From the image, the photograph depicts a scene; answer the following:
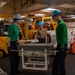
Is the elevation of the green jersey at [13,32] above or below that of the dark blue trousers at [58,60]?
above

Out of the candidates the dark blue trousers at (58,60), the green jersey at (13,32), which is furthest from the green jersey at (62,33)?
the green jersey at (13,32)

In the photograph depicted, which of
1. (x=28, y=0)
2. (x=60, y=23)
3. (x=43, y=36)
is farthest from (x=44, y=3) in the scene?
(x=60, y=23)

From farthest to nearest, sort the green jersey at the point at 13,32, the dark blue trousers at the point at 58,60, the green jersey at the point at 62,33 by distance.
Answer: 1. the green jersey at the point at 13,32
2. the dark blue trousers at the point at 58,60
3. the green jersey at the point at 62,33

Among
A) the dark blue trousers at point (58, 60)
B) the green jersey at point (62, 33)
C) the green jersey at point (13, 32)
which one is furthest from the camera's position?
the green jersey at point (13, 32)

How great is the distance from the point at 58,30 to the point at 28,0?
6804 mm

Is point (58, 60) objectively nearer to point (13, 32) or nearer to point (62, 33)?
point (62, 33)

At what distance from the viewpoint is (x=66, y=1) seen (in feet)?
24.4

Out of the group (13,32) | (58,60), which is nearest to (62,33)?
(58,60)

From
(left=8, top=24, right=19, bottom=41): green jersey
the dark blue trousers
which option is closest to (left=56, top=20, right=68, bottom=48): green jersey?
the dark blue trousers

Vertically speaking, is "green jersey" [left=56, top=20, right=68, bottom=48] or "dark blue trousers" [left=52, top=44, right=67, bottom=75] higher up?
"green jersey" [left=56, top=20, right=68, bottom=48]

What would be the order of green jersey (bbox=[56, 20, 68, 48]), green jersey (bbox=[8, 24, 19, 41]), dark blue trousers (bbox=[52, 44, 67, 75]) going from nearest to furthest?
green jersey (bbox=[56, 20, 68, 48]) → dark blue trousers (bbox=[52, 44, 67, 75]) → green jersey (bbox=[8, 24, 19, 41])

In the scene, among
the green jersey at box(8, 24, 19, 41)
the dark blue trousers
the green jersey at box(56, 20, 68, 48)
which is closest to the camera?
the green jersey at box(56, 20, 68, 48)

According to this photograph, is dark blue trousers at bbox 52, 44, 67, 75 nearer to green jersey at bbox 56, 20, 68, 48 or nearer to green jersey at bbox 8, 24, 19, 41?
green jersey at bbox 56, 20, 68, 48

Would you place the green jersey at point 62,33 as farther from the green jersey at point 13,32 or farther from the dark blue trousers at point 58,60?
the green jersey at point 13,32
